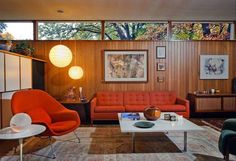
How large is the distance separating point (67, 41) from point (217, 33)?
14.0ft

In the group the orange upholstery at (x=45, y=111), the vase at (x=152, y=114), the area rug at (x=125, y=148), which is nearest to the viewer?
the area rug at (x=125, y=148)

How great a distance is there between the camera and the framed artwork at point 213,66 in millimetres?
6289

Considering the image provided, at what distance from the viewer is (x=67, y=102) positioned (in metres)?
5.46

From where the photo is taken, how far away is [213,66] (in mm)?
6293

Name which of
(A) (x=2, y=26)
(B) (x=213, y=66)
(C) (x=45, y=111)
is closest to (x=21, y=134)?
(C) (x=45, y=111)

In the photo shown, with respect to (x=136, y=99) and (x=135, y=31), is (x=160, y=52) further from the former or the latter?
(x=136, y=99)

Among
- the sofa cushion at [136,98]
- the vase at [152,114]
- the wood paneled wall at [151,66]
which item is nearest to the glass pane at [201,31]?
the wood paneled wall at [151,66]

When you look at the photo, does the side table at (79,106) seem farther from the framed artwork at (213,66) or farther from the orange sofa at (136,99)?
the framed artwork at (213,66)

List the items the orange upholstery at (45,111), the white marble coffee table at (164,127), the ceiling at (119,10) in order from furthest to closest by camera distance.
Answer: the ceiling at (119,10), the orange upholstery at (45,111), the white marble coffee table at (164,127)

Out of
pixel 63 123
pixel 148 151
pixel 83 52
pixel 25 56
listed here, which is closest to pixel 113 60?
pixel 83 52

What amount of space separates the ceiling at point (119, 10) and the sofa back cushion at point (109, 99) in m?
2.03

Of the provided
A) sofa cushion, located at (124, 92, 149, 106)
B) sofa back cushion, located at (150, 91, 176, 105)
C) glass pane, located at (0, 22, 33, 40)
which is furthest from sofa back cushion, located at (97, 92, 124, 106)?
glass pane, located at (0, 22, 33, 40)

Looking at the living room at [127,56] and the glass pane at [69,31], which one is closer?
the living room at [127,56]

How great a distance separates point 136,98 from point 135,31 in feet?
6.25
